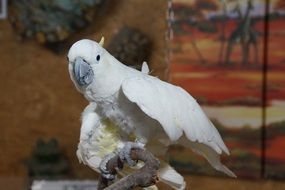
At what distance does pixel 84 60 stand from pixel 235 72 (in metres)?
0.90

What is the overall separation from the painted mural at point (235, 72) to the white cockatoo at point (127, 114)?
718mm

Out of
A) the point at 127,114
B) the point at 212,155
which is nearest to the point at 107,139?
the point at 127,114

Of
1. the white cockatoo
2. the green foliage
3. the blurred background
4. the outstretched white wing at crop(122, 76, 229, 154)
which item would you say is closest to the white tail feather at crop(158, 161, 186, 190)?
the white cockatoo

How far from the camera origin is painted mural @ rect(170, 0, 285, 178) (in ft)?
5.24

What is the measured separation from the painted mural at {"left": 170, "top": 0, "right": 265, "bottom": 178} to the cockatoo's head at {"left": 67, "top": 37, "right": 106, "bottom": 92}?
840 mm

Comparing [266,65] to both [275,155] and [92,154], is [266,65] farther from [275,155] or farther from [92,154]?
[92,154]

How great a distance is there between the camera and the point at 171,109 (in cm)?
87

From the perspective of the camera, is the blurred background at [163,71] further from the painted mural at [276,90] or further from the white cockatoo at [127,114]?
the white cockatoo at [127,114]

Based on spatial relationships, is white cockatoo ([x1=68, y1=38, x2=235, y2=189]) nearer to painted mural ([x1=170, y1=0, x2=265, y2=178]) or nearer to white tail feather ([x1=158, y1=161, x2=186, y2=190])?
white tail feather ([x1=158, y1=161, x2=186, y2=190])

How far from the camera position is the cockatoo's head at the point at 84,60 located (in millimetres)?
840

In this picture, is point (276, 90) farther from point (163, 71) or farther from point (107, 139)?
point (107, 139)

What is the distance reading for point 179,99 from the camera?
883 mm

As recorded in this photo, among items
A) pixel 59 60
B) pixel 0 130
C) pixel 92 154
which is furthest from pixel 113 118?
pixel 0 130

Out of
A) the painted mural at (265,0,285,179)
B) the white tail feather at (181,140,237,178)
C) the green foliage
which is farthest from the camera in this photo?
the green foliage
